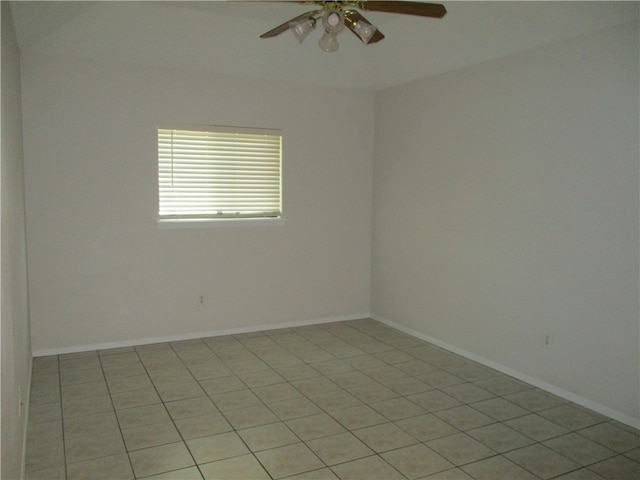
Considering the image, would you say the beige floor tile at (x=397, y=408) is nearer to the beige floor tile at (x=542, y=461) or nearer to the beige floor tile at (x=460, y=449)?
the beige floor tile at (x=460, y=449)

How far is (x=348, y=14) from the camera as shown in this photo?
2.52m

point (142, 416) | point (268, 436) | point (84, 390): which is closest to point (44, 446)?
point (142, 416)

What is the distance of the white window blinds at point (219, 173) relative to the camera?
4802 mm

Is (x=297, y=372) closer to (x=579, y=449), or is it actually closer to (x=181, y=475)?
(x=181, y=475)

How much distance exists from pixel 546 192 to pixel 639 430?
1.64 meters

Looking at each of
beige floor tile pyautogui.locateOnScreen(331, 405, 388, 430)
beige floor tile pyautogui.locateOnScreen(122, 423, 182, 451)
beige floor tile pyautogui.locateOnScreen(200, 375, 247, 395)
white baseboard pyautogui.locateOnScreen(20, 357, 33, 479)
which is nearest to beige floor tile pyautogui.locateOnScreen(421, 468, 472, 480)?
beige floor tile pyautogui.locateOnScreen(331, 405, 388, 430)

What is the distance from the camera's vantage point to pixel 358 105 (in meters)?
5.59

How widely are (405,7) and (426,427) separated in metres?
2.40

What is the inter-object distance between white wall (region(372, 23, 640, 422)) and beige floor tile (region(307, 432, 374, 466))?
5.49ft

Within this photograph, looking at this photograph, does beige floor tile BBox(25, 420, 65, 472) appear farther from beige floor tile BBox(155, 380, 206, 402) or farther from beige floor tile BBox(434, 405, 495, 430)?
beige floor tile BBox(434, 405, 495, 430)

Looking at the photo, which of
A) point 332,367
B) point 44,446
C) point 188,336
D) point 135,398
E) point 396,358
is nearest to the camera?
point 44,446

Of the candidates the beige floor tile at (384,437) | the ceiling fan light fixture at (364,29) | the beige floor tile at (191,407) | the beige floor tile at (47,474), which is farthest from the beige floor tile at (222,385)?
the ceiling fan light fixture at (364,29)

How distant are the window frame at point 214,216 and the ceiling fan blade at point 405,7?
8.84 feet

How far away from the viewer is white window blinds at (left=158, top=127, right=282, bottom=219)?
189 inches
